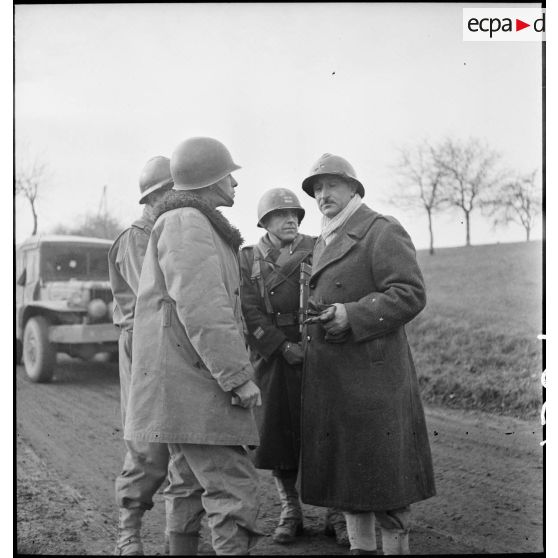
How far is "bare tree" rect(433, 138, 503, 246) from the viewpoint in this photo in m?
3.96

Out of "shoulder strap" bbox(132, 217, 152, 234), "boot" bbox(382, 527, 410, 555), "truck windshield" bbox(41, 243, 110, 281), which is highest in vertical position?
"shoulder strap" bbox(132, 217, 152, 234)

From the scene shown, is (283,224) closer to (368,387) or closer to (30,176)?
(368,387)

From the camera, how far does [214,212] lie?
3.04 meters

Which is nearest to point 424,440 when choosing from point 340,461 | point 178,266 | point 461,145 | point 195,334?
point 340,461

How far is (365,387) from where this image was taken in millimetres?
3137

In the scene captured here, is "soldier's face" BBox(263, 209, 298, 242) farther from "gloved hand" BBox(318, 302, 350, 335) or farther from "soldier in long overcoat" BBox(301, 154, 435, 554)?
"gloved hand" BBox(318, 302, 350, 335)

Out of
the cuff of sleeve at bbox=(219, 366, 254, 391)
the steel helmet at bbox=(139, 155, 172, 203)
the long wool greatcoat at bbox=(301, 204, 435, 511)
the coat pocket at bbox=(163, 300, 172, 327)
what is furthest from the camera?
the steel helmet at bbox=(139, 155, 172, 203)

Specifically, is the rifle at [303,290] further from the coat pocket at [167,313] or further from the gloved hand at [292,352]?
the coat pocket at [167,313]

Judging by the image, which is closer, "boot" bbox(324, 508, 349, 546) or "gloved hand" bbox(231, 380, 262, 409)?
"gloved hand" bbox(231, 380, 262, 409)

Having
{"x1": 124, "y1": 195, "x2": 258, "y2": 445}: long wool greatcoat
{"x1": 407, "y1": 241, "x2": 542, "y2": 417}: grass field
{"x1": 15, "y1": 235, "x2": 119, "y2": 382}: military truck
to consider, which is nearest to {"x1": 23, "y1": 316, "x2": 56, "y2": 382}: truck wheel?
{"x1": 15, "y1": 235, "x2": 119, "y2": 382}: military truck

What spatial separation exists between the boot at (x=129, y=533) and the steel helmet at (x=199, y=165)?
5.72 feet

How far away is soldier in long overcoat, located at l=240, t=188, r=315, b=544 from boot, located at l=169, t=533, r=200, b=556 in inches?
28.7

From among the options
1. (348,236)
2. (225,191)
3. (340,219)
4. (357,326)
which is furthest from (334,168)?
(357,326)

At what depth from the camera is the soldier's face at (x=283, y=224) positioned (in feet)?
13.3
